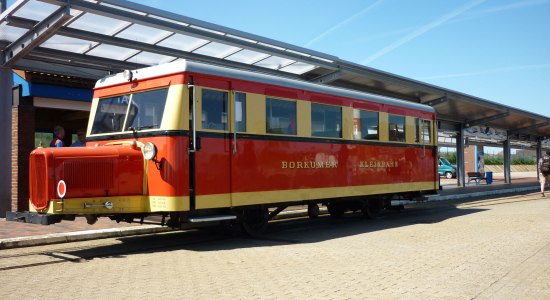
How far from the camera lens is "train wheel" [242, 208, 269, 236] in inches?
376

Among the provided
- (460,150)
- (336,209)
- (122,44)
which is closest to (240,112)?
(122,44)

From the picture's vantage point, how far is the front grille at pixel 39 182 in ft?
24.6

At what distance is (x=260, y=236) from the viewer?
971 centimetres

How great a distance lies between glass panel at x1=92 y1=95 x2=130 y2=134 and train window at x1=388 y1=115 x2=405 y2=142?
6.51 metres

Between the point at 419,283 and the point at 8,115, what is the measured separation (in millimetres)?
10075

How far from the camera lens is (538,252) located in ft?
25.7

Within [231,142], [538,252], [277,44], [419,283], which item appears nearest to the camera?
[419,283]

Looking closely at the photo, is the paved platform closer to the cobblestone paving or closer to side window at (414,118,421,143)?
the cobblestone paving

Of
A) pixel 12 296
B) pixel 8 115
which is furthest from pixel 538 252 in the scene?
pixel 8 115

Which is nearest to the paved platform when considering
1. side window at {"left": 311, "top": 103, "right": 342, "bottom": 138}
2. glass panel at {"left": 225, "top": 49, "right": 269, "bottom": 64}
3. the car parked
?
side window at {"left": 311, "top": 103, "right": 342, "bottom": 138}

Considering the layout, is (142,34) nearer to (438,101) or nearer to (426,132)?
(426,132)

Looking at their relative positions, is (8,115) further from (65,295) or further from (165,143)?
(65,295)

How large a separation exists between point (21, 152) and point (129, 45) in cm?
393

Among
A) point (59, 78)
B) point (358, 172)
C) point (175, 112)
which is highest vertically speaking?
point (59, 78)
